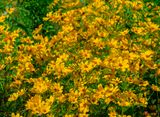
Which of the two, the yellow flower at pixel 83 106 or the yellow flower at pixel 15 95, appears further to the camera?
the yellow flower at pixel 15 95

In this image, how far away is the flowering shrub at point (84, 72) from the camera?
3.42 meters

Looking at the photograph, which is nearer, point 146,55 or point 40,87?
point 40,87

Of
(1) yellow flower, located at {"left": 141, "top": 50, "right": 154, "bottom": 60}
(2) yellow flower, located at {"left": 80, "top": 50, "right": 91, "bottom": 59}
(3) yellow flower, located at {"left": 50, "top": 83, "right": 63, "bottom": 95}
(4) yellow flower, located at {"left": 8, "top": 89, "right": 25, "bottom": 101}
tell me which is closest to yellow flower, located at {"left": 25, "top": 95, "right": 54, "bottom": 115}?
(3) yellow flower, located at {"left": 50, "top": 83, "right": 63, "bottom": 95}

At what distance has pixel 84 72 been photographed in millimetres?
3621

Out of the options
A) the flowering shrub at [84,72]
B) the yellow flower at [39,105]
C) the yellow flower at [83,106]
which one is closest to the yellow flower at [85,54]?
the flowering shrub at [84,72]

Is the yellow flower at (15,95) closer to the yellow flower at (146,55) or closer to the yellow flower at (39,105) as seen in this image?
the yellow flower at (39,105)

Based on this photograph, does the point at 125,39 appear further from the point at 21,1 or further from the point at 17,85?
the point at 21,1

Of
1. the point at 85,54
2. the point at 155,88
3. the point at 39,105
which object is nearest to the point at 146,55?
the point at 155,88

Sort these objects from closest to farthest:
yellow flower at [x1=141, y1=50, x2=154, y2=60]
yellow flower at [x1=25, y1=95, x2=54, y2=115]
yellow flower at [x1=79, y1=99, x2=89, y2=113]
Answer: yellow flower at [x1=25, y1=95, x2=54, y2=115]
yellow flower at [x1=79, y1=99, x2=89, y2=113]
yellow flower at [x1=141, y1=50, x2=154, y2=60]

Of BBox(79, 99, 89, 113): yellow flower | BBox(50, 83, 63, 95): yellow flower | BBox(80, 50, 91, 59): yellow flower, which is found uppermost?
BBox(80, 50, 91, 59): yellow flower

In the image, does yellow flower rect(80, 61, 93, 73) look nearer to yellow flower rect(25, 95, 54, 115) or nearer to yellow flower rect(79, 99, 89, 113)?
yellow flower rect(79, 99, 89, 113)

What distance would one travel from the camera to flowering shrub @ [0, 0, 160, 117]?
11.2 ft

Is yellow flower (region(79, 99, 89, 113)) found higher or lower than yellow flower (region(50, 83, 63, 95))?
lower

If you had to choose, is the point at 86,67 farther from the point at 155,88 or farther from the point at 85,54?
the point at 155,88
